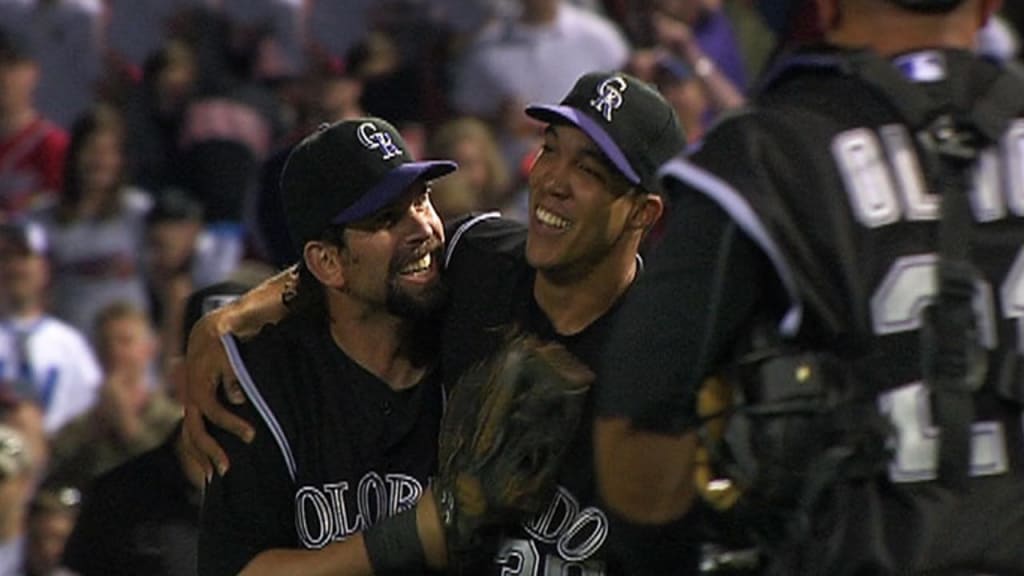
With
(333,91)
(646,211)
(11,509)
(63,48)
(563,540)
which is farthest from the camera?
(63,48)

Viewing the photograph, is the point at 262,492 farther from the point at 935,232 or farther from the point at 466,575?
the point at 935,232

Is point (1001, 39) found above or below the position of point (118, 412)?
above

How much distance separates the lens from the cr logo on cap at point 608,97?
13.3ft

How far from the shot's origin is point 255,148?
9.89 metres

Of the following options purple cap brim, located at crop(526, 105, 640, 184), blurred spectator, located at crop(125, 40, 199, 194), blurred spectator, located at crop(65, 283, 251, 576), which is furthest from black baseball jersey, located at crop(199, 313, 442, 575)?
blurred spectator, located at crop(125, 40, 199, 194)

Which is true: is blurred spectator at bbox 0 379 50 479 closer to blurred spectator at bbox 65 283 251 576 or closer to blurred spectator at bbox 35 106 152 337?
blurred spectator at bbox 35 106 152 337

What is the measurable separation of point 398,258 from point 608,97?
1.44 ft

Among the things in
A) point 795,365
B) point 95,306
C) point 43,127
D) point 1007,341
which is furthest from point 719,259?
point 43,127

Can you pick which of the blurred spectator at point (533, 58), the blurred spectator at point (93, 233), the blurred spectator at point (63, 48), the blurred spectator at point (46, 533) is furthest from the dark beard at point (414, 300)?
the blurred spectator at point (63, 48)

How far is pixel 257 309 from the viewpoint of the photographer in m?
4.36

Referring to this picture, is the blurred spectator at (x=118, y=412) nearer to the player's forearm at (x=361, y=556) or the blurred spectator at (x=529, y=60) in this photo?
the blurred spectator at (x=529, y=60)

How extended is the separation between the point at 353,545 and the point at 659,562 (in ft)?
1.76

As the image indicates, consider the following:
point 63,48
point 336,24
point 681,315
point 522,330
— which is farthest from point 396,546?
point 336,24

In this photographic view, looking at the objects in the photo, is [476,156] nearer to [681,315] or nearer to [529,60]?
[529,60]
